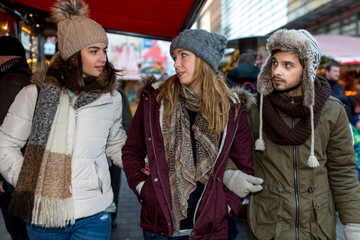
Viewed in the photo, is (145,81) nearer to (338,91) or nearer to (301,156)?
(301,156)

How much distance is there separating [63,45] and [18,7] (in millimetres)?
2288

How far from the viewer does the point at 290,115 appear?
219 centimetres

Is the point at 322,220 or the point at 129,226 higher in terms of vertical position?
the point at 322,220

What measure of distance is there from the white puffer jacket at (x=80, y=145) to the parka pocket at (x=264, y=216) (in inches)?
44.2

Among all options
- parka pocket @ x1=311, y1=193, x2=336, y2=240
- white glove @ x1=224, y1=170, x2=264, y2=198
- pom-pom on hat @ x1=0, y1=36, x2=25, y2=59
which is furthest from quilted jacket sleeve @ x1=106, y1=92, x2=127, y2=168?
pom-pom on hat @ x1=0, y1=36, x2=25, y2=59

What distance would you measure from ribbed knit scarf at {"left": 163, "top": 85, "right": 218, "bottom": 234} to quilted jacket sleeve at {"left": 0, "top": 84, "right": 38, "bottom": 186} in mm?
969

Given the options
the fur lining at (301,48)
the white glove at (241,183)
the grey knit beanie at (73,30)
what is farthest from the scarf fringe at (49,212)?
the fur lining at (301,48)

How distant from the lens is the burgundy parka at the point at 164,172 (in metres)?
1.94

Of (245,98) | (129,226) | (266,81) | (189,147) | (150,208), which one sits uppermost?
(266,81)

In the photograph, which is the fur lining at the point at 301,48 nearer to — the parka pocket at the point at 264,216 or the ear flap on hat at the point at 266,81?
the ear flap on hat at the point at 266,81

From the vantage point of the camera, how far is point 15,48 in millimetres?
3256

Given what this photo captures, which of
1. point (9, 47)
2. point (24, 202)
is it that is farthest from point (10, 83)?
point (24, 202)

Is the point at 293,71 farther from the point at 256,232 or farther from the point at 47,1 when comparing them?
the point at 47,1

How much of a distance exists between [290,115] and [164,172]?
1039 mm
